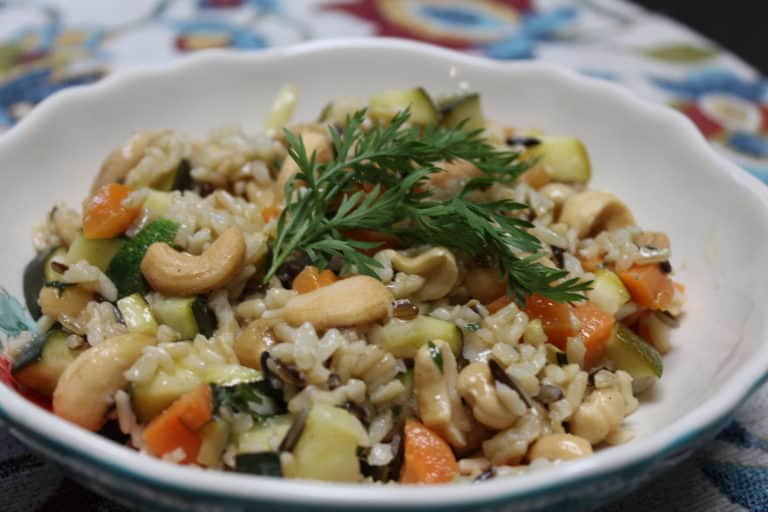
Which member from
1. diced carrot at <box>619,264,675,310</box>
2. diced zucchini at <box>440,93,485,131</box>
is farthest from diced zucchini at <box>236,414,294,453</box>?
diced zucchini at <box>440,93,485,131</box>

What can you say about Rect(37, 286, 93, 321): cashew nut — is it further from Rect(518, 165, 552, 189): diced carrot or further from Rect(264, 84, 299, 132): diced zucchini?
Rect(518, 165, 552, 189): diced carrot


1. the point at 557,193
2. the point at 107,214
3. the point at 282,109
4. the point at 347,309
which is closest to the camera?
the point at 347,309

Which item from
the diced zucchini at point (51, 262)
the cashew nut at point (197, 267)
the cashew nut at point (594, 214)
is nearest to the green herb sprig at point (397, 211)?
the cashew nut at point (197, 267)

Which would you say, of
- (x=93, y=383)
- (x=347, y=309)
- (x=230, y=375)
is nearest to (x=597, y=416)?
(x=347, y=309)

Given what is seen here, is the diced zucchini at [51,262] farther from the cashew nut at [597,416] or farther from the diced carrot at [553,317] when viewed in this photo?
the cashew nut at [597,416]

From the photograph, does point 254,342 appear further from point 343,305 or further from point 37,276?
point 37,276

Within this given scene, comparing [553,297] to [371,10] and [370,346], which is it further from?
[371,10]

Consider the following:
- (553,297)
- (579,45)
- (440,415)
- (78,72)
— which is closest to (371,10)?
(579,45)
